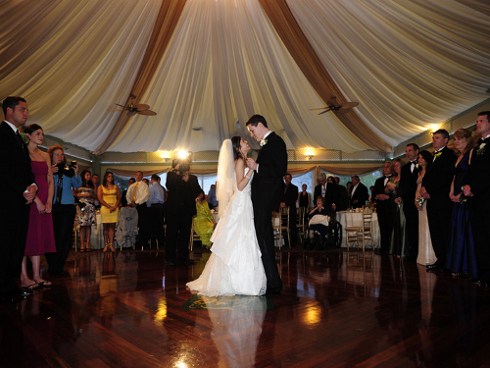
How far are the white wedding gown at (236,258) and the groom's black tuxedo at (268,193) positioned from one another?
0.07 metres

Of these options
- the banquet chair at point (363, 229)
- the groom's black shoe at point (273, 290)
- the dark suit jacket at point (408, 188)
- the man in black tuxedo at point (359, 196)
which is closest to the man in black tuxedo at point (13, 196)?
the groom's black shoe at point (273, 290)

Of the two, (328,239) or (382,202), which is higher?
(382,202)

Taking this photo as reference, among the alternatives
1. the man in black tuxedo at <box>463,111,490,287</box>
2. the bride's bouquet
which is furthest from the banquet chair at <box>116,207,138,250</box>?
the man in black tuxedo at <box>463,111,490,287</box>

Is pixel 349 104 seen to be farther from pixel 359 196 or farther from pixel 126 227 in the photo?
pixel 126 227

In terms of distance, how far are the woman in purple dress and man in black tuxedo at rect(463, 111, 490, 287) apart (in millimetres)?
4254

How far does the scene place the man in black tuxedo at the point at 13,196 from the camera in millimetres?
2842

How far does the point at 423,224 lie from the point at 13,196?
4872 mm

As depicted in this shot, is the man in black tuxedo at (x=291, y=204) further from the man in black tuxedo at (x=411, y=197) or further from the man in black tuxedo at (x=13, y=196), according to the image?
the man in black tuxedo at (x=13, y=196)

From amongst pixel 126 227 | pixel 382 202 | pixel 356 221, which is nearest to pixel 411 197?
pixel 382 202

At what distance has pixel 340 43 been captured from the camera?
21.4 ft

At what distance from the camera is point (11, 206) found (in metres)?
2.88

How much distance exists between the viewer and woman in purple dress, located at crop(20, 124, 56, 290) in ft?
10.9

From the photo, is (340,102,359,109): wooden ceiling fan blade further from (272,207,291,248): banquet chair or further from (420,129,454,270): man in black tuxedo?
(420,129,454,270): man in black tuxedo

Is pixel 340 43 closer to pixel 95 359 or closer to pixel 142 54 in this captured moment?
pixel 142 54
